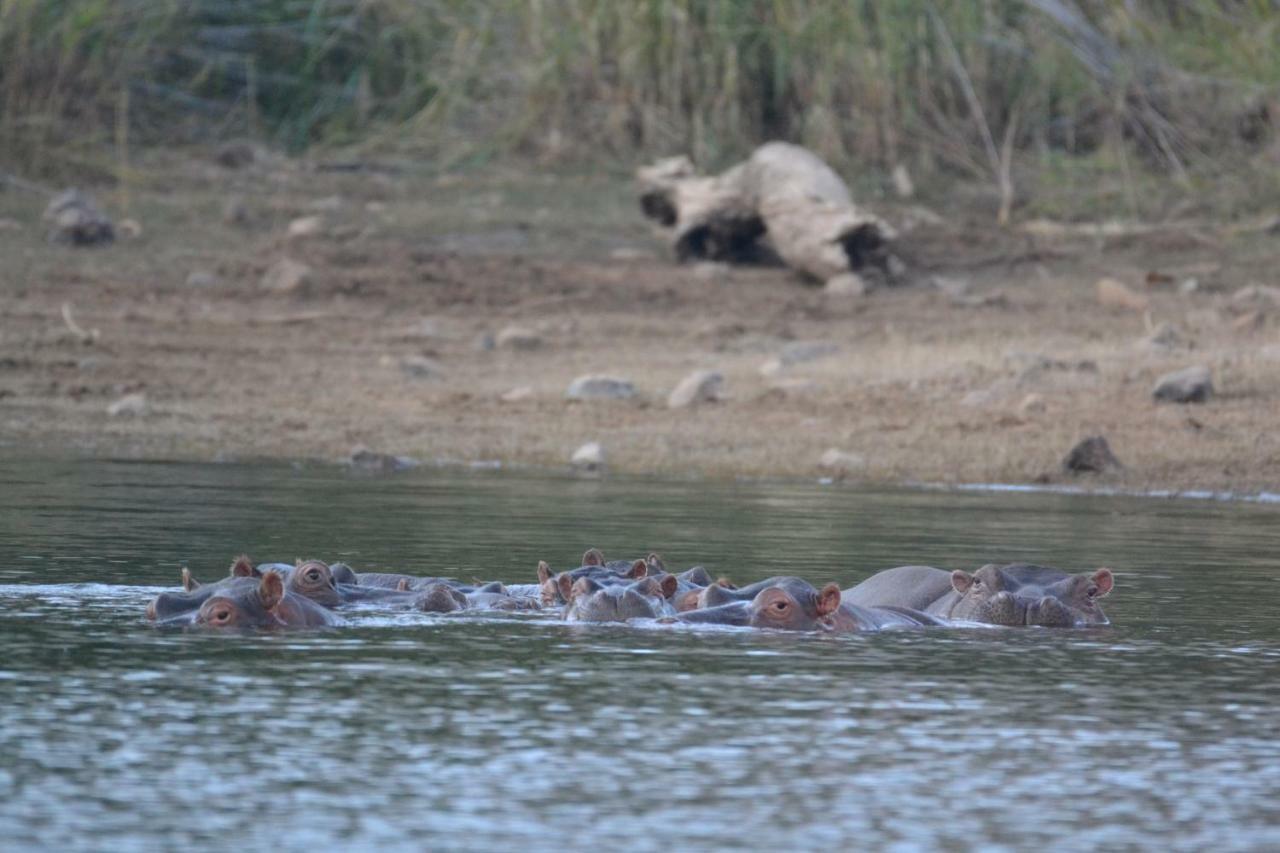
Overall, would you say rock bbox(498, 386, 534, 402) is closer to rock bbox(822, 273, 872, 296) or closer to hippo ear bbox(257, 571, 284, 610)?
rock bbox(822, 273, 872, 296)

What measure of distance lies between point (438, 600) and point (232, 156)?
12989 millimetres

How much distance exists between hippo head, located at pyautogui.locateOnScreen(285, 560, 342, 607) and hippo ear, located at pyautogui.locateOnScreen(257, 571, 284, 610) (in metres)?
0.36

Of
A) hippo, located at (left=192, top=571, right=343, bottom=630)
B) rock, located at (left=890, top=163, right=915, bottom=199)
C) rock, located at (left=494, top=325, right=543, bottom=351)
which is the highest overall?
rock, located at (left=890, top=163, right=915, bottom=199)

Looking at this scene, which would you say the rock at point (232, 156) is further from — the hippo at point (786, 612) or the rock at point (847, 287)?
the hippo at point (786, 612)

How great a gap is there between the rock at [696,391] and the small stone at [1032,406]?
1.73 m

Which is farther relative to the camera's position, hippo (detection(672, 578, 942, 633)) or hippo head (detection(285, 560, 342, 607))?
hippo head (detection(285, 560, 342, 607))

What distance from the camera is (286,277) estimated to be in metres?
16.5

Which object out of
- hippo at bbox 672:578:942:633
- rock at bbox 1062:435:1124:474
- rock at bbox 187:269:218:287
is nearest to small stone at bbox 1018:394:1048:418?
rock at bbox 1062:435:1124:474

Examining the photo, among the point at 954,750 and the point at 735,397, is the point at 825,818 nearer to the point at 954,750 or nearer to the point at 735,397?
the point at 954,750

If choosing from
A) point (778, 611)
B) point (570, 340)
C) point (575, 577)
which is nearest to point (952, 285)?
point (570, 340)

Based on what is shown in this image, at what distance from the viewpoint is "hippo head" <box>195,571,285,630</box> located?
6859 mm

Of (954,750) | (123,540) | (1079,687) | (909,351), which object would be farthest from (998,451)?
(954,750)

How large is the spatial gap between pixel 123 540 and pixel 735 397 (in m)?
5.53

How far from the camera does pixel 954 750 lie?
5207mm
